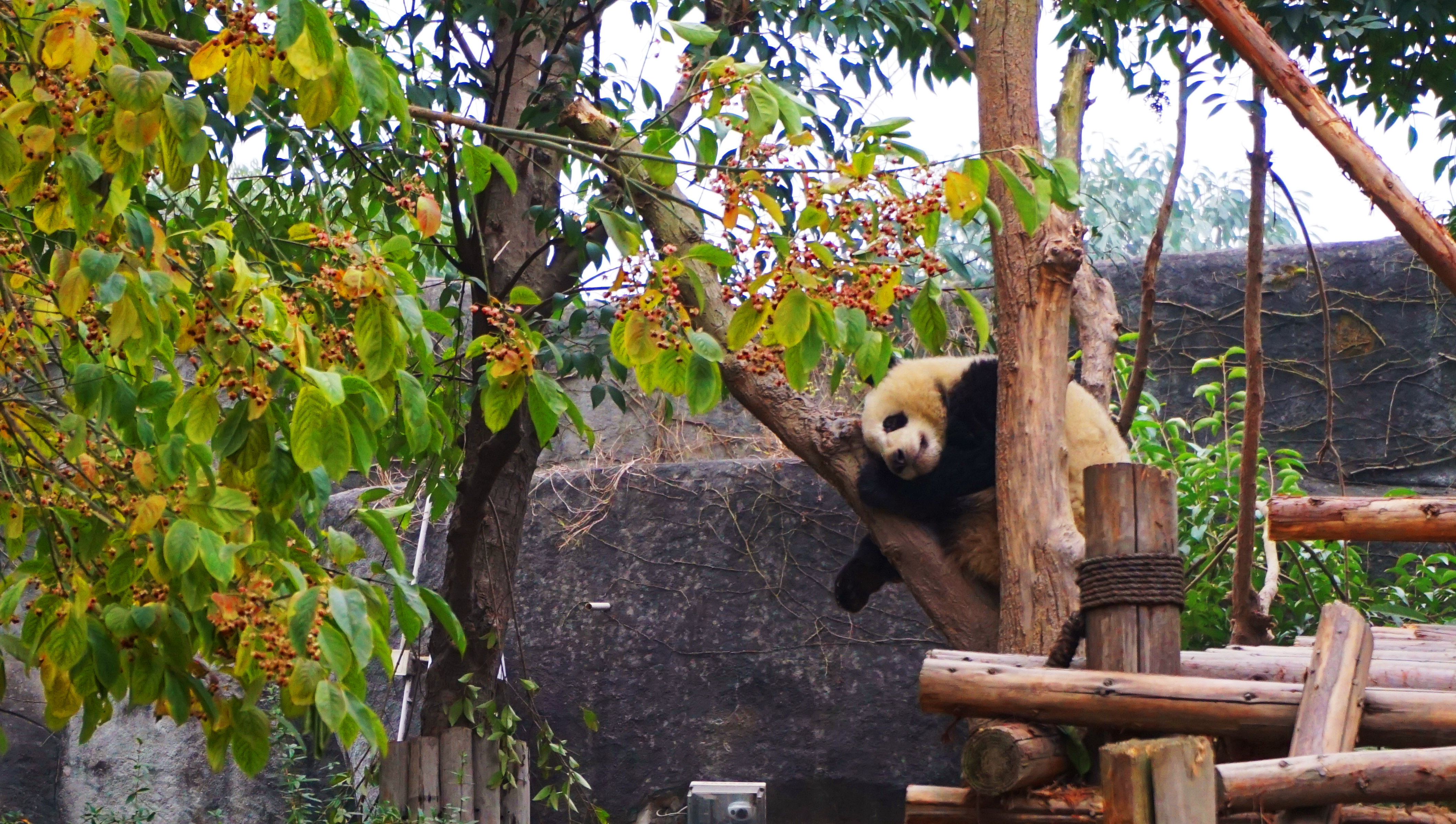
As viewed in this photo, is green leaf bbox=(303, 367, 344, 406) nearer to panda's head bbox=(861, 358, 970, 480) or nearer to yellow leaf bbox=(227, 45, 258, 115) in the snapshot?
yellow leaf bbox=(227, 45, 258, 115)

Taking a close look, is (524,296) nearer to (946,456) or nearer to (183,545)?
(183,545)

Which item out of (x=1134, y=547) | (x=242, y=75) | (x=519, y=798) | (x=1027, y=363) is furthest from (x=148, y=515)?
(x=519, y=798)

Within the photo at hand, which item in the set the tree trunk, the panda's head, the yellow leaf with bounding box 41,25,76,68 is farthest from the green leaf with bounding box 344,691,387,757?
the panda's head

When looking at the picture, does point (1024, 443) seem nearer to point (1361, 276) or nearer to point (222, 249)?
point (222, 249)

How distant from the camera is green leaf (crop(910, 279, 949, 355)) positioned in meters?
2.33

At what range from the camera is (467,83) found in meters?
4.34

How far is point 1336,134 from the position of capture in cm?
277

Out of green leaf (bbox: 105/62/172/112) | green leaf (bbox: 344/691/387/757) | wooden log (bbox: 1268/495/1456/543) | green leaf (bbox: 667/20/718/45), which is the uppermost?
green leaf (bbox: 667/20/718/45)

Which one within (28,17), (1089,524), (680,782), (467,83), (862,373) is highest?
(467,83)

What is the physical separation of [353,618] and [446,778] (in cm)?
272

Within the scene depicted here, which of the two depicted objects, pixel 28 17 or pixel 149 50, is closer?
pixel 28 17

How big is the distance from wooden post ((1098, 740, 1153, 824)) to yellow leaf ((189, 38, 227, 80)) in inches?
64.6

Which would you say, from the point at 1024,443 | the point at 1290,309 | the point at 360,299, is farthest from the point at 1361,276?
the point at 360,299

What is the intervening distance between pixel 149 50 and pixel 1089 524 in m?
1.92
